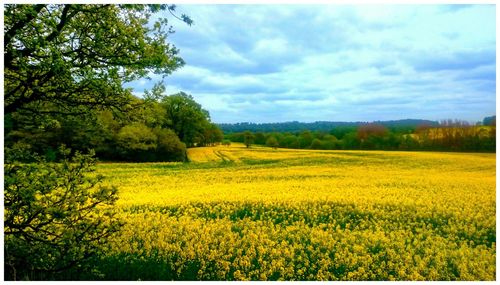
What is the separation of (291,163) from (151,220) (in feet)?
80.6

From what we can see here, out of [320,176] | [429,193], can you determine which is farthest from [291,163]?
[429,193]

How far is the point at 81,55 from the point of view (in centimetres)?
637

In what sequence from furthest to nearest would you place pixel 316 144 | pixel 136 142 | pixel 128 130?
pixel 316 144, pixel 136 142, pixel 128 130

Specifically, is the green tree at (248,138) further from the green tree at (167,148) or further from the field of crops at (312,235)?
the field of crops at (312,235)

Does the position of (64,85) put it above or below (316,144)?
above

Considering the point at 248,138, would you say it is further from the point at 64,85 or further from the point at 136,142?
the point at 64,85

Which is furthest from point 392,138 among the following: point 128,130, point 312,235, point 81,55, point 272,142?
point 81,55

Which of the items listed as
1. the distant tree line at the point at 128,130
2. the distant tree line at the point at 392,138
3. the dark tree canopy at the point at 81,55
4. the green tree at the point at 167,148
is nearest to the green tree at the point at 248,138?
the distant tree line at the point at 392,138

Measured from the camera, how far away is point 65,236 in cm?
628

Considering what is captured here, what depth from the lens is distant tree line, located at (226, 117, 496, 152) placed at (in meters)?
Result: 31.1

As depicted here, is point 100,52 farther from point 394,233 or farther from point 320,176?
point 320,176

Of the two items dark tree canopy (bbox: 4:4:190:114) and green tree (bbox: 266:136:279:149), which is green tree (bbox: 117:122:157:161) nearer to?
dark tree canopy (bbox: 4:4:190:114)

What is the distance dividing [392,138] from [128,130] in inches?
1082

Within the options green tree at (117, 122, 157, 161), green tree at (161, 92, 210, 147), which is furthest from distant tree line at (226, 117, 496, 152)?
green tree at (117, 122, 157, 161)
